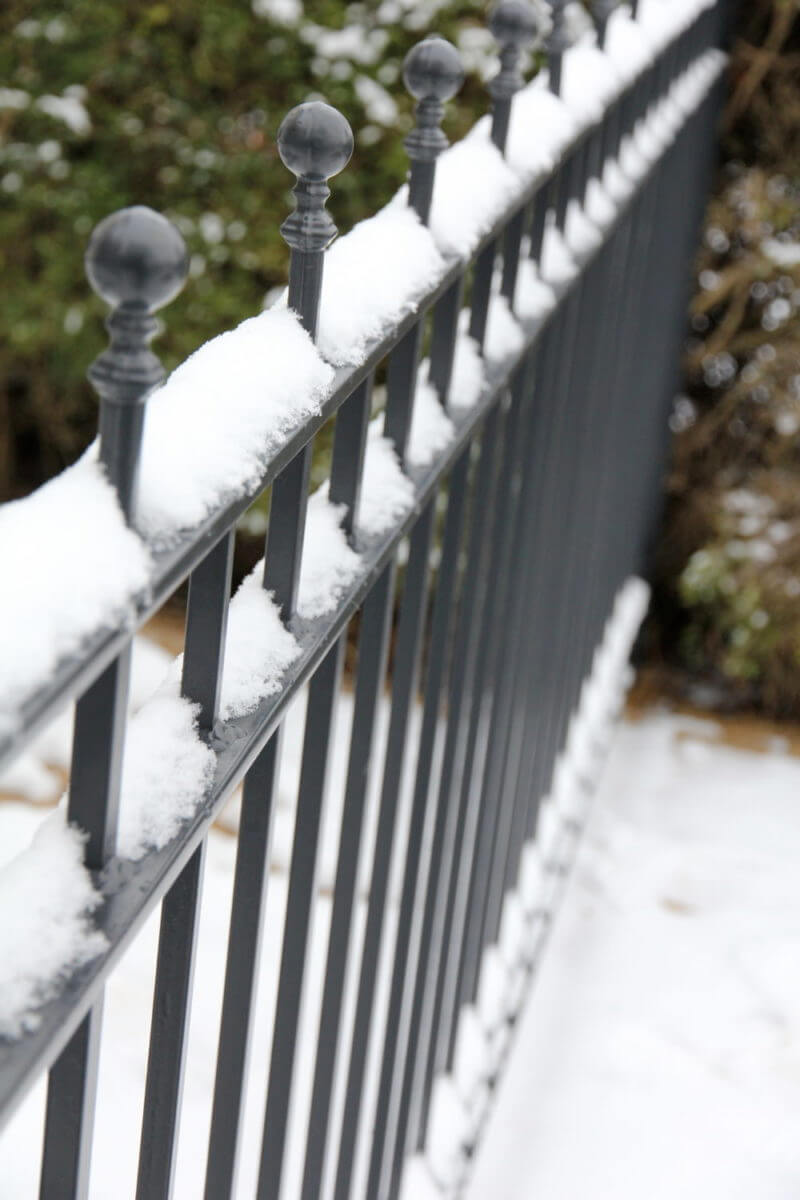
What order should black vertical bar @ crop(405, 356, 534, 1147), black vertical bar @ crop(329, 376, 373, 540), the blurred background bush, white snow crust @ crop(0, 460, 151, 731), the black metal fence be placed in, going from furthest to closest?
the blurred background bush < black vertical bar @ crop(405, 356, 534, 1147) < black vertical bar @ crop(329, 376, 373, 540) < the black metal fence < white snow crust @ crop(0, 460, 151, 731)

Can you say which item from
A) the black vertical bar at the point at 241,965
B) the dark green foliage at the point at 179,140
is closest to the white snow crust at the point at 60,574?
the black vertical bar at the point at 241,965

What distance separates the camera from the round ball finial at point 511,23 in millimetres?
1496

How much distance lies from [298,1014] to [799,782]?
8.93 feet

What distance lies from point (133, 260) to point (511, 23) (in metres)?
1.00

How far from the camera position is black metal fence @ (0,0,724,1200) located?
718 millimetres

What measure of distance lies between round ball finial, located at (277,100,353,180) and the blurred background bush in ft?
9.09

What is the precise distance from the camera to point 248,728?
0.92 m

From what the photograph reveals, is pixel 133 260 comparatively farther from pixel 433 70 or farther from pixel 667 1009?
pixel 667 1009

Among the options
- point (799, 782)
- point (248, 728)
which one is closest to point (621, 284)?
point (799, 782)

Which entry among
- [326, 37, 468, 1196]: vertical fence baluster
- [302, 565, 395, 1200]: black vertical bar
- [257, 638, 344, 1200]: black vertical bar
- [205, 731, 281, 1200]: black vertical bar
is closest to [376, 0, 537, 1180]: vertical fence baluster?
[326, 37, 468, 1196]: vertical fence baluster

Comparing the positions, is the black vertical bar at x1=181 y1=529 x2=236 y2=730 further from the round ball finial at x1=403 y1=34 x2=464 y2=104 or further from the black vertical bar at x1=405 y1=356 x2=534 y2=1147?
the black vertical bar at x1=405 y1=356 x2=534 y2=1147

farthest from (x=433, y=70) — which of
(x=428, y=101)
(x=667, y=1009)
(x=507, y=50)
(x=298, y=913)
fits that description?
(x=667, y=1009)

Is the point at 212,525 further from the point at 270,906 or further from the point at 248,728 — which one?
the point at 270,906

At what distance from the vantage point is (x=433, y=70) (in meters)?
1.23
